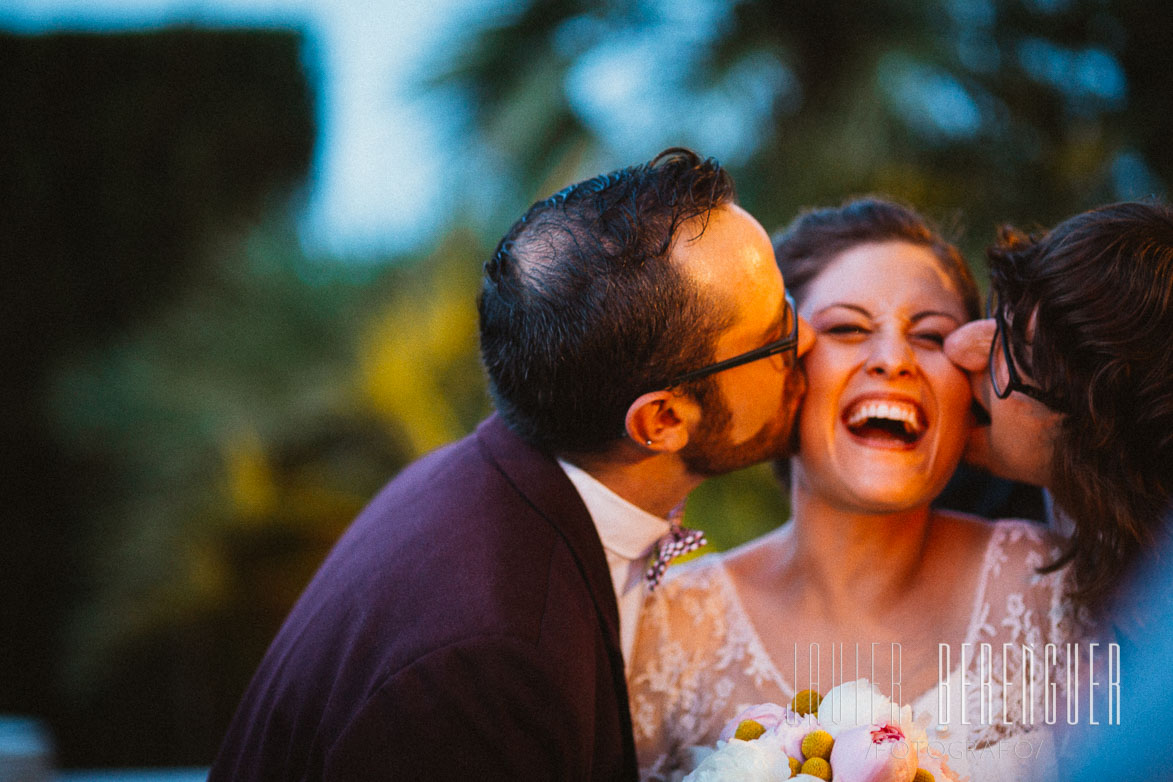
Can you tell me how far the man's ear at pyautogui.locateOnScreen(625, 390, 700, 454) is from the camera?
216 centimetres

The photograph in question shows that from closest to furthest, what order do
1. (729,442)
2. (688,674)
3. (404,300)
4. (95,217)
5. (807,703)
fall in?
(807,703) → (729,442) → (688,674) → (404,300) → (95,217)

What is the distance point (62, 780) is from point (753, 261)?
451 centimetres

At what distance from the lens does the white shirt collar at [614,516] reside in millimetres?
2277

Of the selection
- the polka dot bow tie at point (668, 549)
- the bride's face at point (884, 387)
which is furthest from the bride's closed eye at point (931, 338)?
the polka dot bow tie at point (668, 549)

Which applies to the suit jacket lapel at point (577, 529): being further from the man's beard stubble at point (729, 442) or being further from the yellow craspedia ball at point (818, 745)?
the yellow craspedia ball at point (818, 745)

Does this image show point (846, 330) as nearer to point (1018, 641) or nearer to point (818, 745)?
point (1018, 641)

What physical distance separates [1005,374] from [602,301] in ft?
3.04

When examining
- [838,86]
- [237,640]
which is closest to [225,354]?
[237,640]

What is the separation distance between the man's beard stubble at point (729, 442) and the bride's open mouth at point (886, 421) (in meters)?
0.14

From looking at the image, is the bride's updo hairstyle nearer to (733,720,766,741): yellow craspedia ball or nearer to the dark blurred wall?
(733,720,766,741): yellow craspedia ball

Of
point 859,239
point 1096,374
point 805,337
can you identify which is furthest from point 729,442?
point 1096,374

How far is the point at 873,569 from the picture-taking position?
8.15ft

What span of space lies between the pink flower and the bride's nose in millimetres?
978

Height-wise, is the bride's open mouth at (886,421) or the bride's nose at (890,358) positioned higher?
the bride's nose at (890,358)
